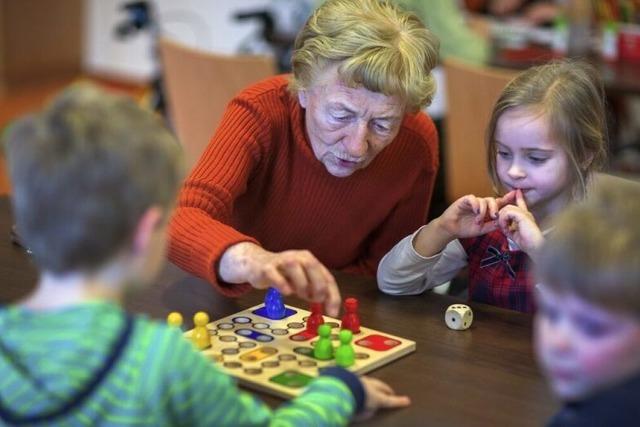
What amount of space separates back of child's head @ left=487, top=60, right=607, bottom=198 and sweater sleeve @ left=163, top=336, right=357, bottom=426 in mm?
796

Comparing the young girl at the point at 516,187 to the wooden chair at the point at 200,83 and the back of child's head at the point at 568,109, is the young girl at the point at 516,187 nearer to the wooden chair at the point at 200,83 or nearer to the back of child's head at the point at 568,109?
the back of child's head at the point at 568,109

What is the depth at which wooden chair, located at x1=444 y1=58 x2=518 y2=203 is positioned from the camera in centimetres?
316

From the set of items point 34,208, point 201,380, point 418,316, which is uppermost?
point 34,208

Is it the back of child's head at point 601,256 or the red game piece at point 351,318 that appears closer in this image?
the back of child's head at point 601,256

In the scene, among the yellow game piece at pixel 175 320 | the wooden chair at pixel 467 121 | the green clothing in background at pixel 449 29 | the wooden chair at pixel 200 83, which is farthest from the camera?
the green clothing in background at pixel 449 29

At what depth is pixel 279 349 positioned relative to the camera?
1.59m

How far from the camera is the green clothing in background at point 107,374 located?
115 cm

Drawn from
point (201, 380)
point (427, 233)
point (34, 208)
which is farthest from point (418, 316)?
point (34, 208)

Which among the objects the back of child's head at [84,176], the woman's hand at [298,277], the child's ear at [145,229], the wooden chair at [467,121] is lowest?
the wooden chair at [467,121]

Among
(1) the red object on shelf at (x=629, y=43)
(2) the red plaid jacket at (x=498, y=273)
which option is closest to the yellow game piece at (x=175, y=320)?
(2) the red plaid jacket at (x=498, y=273)

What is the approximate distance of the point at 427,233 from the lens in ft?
6.31

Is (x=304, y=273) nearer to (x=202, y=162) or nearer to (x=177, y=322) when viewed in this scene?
(x=177, y=322)

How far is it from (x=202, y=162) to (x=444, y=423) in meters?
0.79

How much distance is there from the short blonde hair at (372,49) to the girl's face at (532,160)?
0.17m
